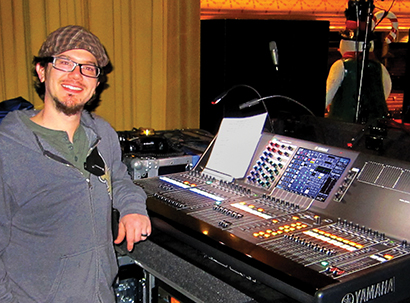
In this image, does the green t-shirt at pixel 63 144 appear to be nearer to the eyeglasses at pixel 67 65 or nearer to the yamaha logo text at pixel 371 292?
the eyeglasses at pixel 67 65

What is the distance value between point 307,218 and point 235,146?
59 cm

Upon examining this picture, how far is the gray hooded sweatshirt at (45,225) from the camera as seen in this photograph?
1.43 m

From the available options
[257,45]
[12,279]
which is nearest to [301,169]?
[12,279]

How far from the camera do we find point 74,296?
1.52m

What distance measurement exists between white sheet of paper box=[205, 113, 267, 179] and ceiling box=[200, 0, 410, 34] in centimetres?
261

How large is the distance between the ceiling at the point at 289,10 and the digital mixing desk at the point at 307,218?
2.88 m

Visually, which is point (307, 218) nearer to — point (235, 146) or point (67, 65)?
point (235, 146)

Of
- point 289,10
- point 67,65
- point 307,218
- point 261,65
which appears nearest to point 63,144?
point 67,65

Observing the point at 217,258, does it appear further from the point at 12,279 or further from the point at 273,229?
the point at 12,279

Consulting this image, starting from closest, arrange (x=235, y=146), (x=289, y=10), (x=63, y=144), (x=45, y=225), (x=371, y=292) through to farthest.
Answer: (x=371, y=292) → (x=45, y=225) → (x=63, y=144) → (x=235, y=146) → (x=289, y=10)

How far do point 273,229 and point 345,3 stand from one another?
14.6 feet

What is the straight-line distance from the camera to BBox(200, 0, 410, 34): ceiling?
4.69 m

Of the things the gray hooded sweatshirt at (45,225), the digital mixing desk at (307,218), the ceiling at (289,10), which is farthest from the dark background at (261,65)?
the gray hooded sweatshirt at (45,225)

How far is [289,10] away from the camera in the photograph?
5133 millimetres
